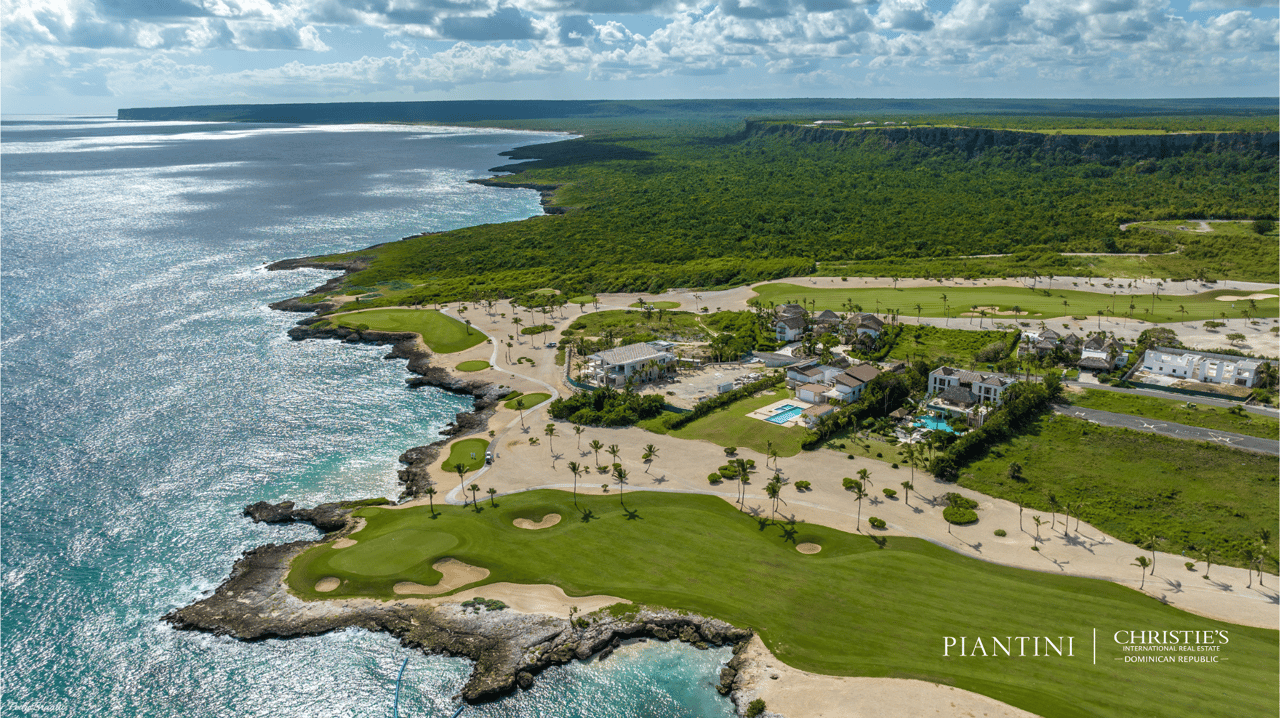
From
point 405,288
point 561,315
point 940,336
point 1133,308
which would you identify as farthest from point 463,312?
point 1133,308

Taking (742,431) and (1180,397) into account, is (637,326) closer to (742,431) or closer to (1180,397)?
(742,431)

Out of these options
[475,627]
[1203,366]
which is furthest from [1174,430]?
[475,627]

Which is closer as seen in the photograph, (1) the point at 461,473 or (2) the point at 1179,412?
(1) the point at 461,473

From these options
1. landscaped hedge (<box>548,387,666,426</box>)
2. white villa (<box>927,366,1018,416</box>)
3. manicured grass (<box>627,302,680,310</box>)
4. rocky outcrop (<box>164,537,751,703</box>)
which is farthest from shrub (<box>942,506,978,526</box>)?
manicured grass (<box>627,302,680,310</box>)

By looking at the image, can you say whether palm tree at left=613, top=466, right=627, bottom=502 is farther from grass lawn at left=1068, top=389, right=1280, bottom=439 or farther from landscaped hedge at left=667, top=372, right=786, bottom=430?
grass lawn at left=1068, top=389, right=1280, bottom=439

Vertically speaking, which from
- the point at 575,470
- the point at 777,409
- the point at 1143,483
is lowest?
the point at 575,470

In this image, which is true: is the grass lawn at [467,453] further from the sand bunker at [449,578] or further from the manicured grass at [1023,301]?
the manicured grass at [1023,301]
